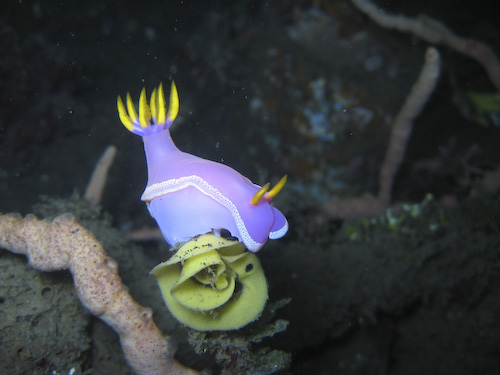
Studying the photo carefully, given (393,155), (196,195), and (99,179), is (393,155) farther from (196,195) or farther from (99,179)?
(99,179)

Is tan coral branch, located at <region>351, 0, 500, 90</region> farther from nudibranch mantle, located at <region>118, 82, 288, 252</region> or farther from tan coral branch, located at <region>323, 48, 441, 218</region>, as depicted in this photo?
nudibranch mantle, located at <region>118, 82, 288, 252</region>

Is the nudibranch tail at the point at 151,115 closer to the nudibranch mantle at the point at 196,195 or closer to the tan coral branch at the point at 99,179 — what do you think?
the nudibranch mantle at the point at 196,195

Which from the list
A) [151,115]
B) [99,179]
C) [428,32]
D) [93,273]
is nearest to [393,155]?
[428,32]

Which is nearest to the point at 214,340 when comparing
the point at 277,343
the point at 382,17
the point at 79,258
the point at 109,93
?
the point at 79,258

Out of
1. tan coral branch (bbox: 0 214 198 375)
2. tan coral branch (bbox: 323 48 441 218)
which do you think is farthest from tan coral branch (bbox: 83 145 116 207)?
tan coral branch (bbox: 323 48 441 218)

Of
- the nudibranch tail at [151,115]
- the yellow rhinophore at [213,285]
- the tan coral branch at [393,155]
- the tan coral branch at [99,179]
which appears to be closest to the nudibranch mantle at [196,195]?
the nudibranch tail at [151,115]
